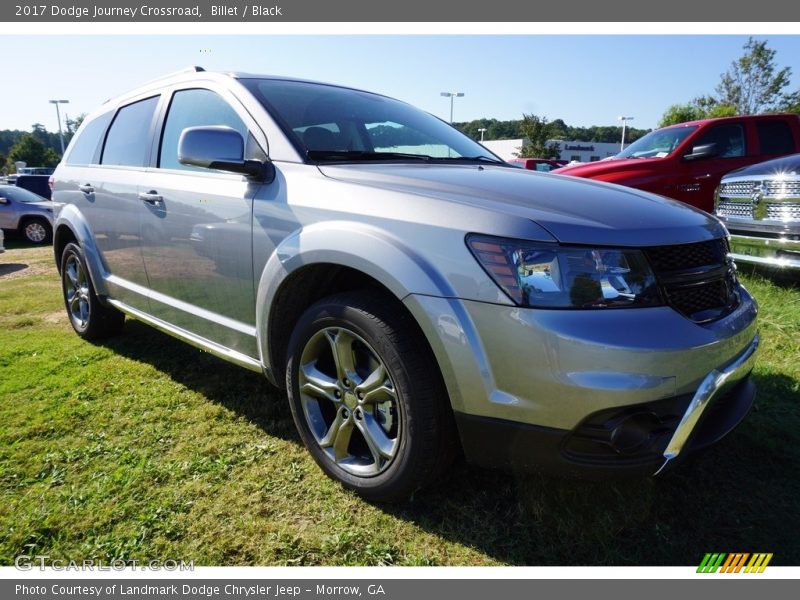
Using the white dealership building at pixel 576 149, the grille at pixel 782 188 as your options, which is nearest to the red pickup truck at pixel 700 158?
the grille at pixel 782 188

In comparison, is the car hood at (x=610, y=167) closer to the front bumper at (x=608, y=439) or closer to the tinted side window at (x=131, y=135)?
the tinted side window at (x=131, y=135)

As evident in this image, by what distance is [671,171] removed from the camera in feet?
20.9

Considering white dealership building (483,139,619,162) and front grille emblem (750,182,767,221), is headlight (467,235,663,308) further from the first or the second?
white dealership building (483,139,619,162)

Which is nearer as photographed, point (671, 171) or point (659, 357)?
point (659, 357)

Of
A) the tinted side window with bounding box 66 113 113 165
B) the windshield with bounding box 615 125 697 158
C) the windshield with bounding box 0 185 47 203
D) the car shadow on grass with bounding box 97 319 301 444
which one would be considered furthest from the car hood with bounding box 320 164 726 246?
the windshield with bounding box 0 185 47 203

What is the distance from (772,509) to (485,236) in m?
1.64

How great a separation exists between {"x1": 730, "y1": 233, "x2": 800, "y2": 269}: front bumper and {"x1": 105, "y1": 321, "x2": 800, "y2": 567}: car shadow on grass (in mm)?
2338

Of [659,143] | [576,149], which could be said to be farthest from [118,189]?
[576,149]

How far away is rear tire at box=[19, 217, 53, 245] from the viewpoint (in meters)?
12.9

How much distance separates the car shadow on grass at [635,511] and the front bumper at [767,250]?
2338 millimetres

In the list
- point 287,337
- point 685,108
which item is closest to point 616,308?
point 287,337

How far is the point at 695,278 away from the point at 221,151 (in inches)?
77.4
